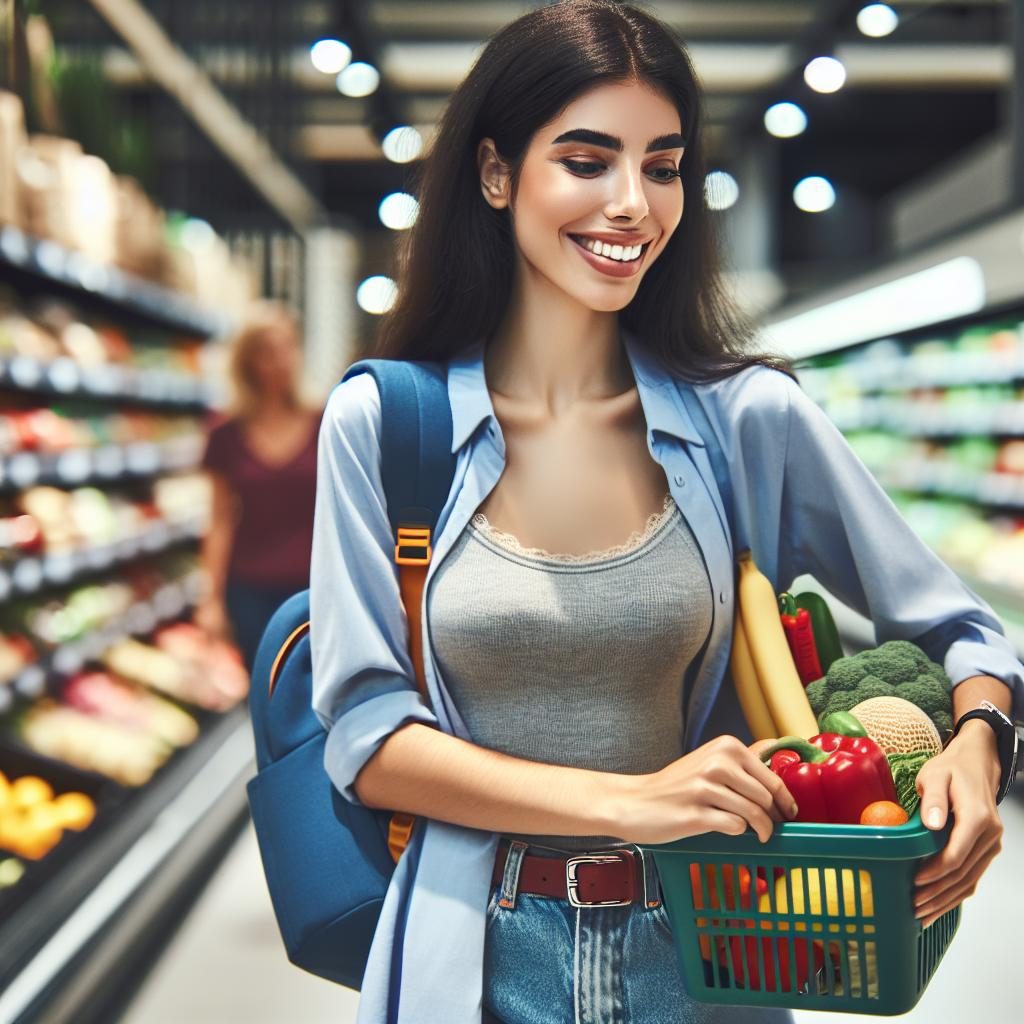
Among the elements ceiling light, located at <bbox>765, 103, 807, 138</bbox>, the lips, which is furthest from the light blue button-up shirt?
ceiling light, located at <bbox>765, 103, 807, 138</bbox>

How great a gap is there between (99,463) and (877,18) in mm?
4541

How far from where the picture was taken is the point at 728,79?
619 inches

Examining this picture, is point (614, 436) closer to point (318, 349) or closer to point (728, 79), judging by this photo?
point (318, 349)

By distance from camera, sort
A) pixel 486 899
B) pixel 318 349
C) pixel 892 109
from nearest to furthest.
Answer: pixel 486 899 → pixel 318 349 → pixel 892 109

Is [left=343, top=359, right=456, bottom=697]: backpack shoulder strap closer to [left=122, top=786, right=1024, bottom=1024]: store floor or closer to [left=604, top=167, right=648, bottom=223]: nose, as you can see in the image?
[left=604, top=167, right=648, bottom=223]: nose

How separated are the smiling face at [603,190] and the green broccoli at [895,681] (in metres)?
0.45

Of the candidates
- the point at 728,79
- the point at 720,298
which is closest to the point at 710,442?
the point at 720,298

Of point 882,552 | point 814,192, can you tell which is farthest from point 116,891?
point 814,192

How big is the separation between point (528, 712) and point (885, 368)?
10.1 meters

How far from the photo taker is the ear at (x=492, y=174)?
1422mm

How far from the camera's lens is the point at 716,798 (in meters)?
1.09

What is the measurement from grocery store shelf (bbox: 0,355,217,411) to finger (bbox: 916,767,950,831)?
11.6ft

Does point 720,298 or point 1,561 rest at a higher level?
point 720,298

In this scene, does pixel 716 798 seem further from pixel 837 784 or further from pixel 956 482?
pixel 956 482
